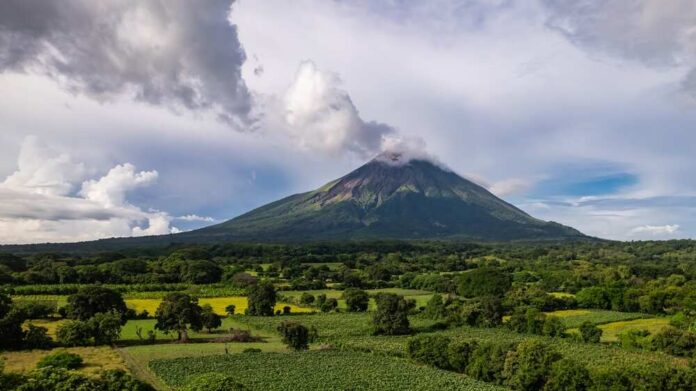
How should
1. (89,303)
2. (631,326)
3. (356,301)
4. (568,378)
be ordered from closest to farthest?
1. (568,378)
2. (89,303)
3. (631,326)
4. (356,301)

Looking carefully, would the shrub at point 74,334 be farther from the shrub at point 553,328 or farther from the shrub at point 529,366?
the shrub at point 553,328

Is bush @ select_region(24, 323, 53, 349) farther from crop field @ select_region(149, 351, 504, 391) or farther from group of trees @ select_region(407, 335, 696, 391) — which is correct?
group of trees @ select_region(407, 335, 696, 391)

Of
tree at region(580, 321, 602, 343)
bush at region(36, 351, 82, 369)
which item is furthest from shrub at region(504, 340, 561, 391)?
bush at region(36, 351, 82, 369)

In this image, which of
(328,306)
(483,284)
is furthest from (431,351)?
(483,284)

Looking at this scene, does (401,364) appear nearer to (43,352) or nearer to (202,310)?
(202,310)

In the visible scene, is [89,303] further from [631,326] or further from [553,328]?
[631,326]

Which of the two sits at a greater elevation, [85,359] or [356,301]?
[356,301]
